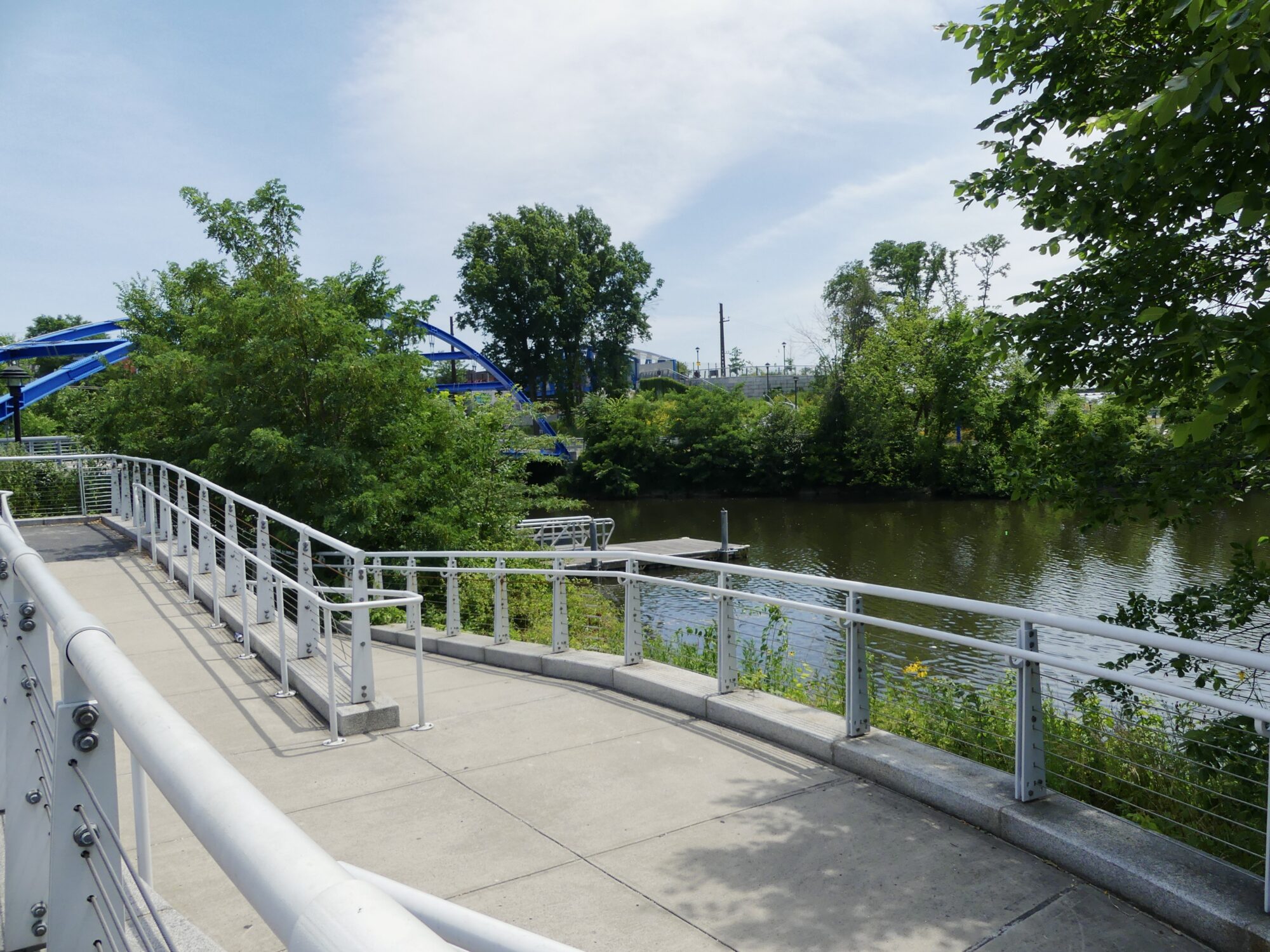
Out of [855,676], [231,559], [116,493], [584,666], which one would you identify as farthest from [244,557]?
[116,493]

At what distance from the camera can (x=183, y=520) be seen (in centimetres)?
1113

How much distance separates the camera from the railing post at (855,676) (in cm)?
525

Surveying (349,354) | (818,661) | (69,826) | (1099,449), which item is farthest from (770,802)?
(349,354)

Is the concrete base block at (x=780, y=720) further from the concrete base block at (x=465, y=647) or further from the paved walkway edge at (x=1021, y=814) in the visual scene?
the concrete base block at (x=465, y=647)

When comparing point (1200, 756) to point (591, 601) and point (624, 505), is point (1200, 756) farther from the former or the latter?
point (624, 505)

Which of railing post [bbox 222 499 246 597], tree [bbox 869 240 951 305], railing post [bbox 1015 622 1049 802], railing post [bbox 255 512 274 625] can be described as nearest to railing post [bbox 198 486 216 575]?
railing post [bbox 222 499 246 597]

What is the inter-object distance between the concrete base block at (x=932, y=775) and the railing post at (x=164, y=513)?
29.7 ft

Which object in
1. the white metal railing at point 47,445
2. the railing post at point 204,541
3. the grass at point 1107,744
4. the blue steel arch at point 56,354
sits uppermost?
the blue steel arch at point 56,354

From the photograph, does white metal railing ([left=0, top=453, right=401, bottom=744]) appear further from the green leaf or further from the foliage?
the green leaf

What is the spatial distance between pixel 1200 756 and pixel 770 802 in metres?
2.52

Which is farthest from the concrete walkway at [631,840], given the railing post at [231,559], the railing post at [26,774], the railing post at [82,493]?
the railing post at [82,493]

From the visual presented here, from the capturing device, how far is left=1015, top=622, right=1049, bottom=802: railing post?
4.32m

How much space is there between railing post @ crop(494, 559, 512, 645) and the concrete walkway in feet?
6.06

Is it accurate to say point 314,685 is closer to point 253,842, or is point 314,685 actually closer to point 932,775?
point 932,775
